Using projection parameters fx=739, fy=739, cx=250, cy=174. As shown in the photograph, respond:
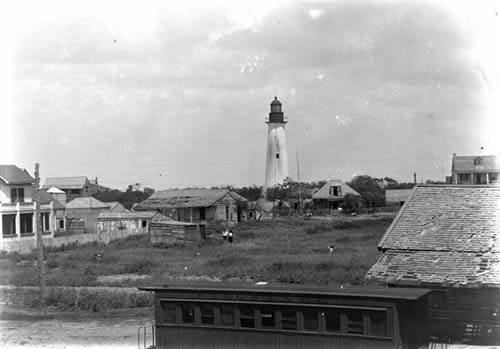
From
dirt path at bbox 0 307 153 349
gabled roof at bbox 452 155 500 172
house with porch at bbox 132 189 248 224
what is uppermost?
gabled roof at bbox 452 155 500 172

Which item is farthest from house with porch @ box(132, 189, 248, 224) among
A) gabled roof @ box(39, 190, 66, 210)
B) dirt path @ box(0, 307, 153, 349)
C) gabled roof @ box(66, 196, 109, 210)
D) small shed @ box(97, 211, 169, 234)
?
dirt path @ box(0, 307, 153, 349)

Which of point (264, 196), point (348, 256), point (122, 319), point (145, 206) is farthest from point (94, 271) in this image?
point (264, 196)

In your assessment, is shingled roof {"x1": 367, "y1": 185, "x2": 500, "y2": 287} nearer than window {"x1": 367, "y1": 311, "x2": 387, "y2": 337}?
No

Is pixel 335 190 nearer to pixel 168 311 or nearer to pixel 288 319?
pixel 168 311

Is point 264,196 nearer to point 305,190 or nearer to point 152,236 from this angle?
point 305,190

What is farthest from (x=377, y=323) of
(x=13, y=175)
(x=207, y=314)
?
(x=13, y=175)

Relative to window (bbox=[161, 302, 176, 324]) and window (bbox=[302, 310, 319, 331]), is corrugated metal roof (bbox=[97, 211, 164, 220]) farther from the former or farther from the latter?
window (bbox=[302, 310, 319, 331])
